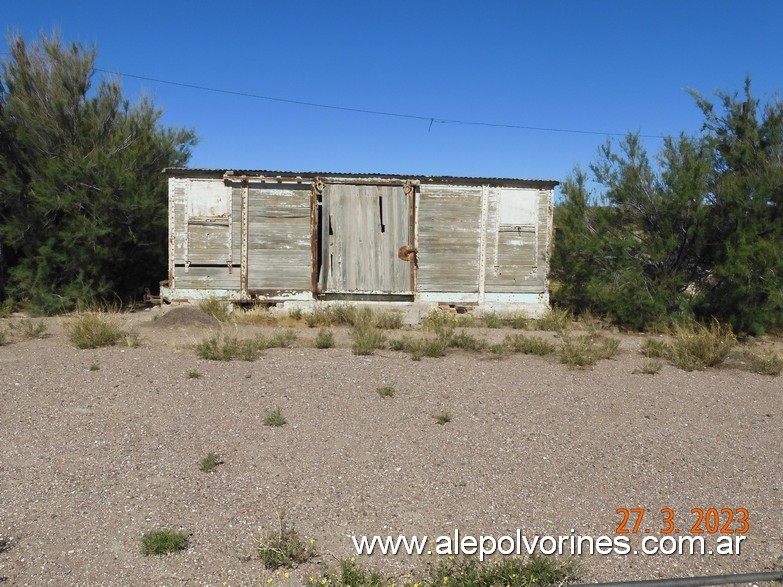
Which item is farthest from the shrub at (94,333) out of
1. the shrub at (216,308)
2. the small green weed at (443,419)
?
the small green weed at (443,419)

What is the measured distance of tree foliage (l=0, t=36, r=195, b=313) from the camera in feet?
41.6

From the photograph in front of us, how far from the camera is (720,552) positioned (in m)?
3.65

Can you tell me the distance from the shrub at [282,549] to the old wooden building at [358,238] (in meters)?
8.80

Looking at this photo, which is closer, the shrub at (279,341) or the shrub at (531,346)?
the shrub at (279,341)

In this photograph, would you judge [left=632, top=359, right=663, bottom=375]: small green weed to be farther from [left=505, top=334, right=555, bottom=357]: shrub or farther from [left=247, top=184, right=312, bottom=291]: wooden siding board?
[left=247, top=184, right=312, bottom=291]: wooden siding board

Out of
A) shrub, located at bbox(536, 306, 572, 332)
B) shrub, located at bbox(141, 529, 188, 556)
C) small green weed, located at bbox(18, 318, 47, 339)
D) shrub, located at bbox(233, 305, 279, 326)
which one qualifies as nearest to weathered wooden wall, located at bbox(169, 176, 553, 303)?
shrub, located at bbox(233, 305, 279, 326)

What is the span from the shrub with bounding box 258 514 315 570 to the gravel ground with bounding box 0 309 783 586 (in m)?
0.07

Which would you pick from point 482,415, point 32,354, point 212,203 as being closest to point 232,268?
point 212,203

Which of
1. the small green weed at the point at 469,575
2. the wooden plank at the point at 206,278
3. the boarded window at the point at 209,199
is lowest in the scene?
the small green weed at the point at 469,575

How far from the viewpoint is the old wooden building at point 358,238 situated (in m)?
12.2

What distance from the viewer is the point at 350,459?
4.88 metres

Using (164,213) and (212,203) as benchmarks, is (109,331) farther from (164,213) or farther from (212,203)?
(164,213)

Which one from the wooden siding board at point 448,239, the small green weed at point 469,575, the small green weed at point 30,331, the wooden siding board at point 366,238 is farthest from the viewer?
the wooden siding board at point 448,239

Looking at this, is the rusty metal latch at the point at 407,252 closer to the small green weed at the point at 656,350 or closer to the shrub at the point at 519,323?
Result: the shrub at the point at 519,323
